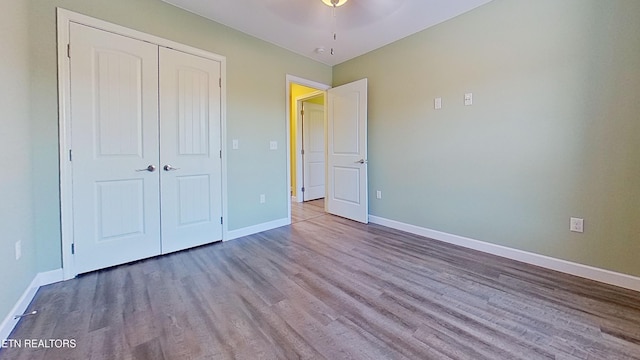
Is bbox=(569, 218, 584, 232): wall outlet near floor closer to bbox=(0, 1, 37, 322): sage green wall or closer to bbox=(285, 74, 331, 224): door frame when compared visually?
bbox=(285, 74, 331, 224): door frame

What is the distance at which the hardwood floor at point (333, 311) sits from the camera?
139 cm

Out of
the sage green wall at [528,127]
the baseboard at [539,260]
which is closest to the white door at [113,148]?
the sage green wall at [528,127]

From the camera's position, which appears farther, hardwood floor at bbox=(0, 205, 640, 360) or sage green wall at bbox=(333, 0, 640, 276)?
sage green wall at bbox=(333, 0, 640, 276)

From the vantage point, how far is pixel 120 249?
2383mm

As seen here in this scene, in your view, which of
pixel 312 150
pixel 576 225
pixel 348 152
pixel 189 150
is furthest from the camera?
pixel 312 150

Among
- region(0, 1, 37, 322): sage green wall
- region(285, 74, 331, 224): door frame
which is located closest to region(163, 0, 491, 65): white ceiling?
region(285, 74, 331, 224): door frame

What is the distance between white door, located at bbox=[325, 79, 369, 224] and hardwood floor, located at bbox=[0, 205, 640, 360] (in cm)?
143

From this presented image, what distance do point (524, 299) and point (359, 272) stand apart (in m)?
1.19

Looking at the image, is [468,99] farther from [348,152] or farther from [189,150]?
[189,150]

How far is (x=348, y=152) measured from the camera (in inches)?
158

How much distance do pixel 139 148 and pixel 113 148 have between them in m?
0.19

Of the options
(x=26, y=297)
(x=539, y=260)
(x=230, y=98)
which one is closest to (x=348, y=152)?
(x=230, y=98)

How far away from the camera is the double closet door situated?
2.17 meters

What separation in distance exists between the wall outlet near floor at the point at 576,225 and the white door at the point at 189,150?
341 cm
